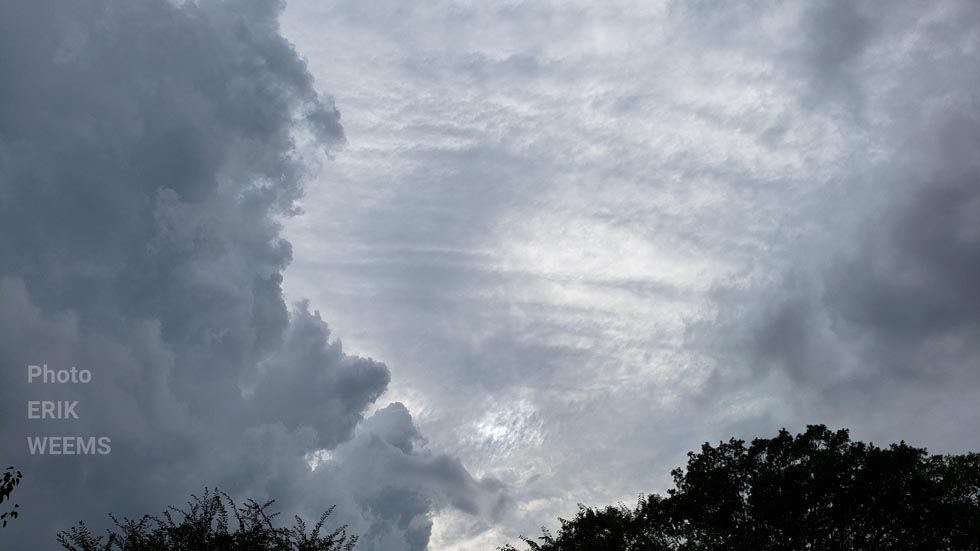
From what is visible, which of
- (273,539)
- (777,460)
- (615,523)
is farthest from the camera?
(615,523)

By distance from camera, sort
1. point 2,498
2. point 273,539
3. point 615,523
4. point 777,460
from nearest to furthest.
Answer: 1. point 2,498
2. point 273,539
3. point 777,460
4. point 615,523

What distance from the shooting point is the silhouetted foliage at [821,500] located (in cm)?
5009

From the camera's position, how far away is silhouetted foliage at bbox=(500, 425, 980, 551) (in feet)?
164

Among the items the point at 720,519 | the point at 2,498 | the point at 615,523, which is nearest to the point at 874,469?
the point at 720,519

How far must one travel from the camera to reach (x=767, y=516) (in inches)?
2055

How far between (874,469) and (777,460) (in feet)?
19.6

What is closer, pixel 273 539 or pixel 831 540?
pixel 273 539

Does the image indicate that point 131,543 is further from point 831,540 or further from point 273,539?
point 831,540

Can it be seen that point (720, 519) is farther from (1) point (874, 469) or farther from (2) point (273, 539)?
(2) point (273, 539)

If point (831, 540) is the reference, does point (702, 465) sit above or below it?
above

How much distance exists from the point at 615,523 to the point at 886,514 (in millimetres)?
20006

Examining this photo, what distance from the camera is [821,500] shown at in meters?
51.8

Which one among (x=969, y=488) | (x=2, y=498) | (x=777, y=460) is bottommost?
(x=2, y=498)

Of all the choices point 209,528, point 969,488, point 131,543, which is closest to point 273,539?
point 209,528
